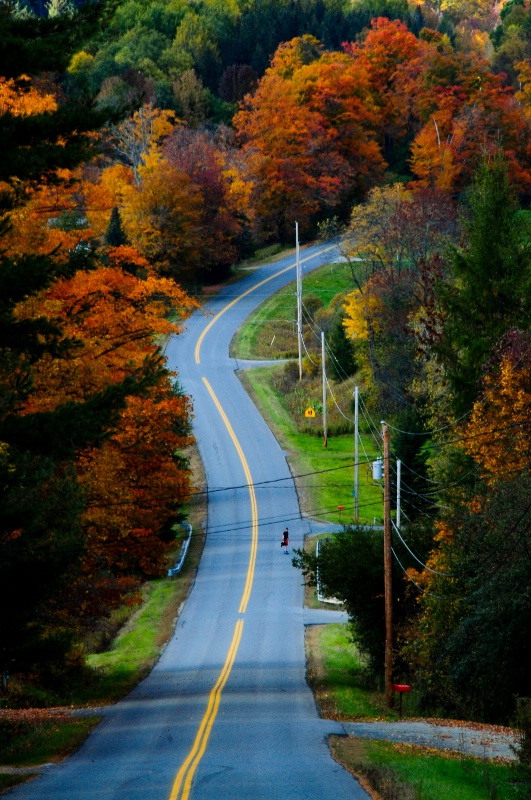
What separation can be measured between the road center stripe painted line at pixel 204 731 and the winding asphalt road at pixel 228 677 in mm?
43

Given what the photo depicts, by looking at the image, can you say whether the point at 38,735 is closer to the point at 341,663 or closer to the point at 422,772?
the point at 422,772

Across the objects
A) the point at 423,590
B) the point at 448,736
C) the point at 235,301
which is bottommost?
the point at 448,736

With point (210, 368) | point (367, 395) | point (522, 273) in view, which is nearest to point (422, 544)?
point (522, 273)

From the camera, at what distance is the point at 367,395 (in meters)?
62.8

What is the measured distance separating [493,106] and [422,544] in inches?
2840

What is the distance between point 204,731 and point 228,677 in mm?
8513

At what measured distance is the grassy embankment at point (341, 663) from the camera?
56.4 feet

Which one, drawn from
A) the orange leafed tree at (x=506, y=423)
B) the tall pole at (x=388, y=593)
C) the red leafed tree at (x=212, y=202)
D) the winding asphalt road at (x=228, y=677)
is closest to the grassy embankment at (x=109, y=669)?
the winding asphalt road at (x=228, y=677)

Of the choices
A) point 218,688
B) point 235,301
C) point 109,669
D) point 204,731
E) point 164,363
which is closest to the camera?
point 204,731

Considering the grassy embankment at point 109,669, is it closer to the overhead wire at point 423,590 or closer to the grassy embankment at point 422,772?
the grassy embankment at point 422,772

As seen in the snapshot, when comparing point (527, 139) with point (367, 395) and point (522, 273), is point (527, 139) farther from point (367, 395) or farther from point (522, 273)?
point (522, 273)

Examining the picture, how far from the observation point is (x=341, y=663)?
33.9 meters

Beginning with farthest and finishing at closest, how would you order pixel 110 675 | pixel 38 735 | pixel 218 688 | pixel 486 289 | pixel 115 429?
pixel 486 289, pixel 110 675, pixel 218 688, pixel 115 429, pixel 38 735

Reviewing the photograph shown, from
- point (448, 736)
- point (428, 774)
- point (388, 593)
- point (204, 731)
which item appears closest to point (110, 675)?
point (388, 593)
